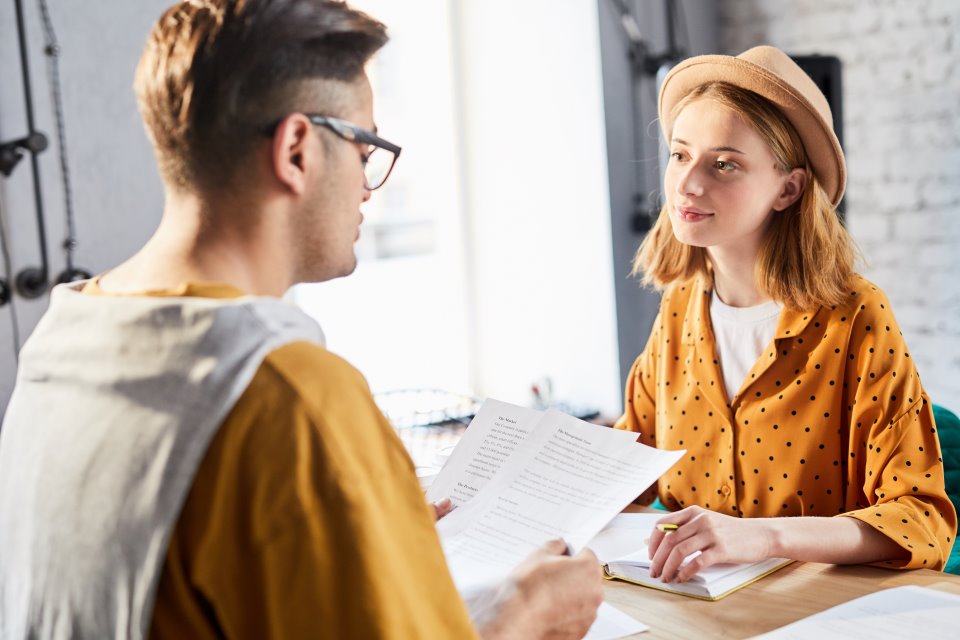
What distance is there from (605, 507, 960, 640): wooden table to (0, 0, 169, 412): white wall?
5.81ft

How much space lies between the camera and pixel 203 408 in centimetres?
66

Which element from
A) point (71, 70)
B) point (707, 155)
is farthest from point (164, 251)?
point (71, 70)

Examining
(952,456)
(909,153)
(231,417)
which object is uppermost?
(909,153)

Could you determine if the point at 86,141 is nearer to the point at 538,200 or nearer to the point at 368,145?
the point at 538,200

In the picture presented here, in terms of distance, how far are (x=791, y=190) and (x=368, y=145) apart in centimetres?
99

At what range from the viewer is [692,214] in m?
1.58

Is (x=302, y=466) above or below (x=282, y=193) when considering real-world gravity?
below

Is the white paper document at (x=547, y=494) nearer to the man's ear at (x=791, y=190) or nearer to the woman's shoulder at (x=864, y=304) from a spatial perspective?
the woman's shoulder at (x=864, y=304)

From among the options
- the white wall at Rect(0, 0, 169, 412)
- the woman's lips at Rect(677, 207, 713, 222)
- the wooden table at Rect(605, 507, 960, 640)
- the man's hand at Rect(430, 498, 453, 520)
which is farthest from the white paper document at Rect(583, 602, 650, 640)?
the white wall at Rect(0, 0, 169, 412)

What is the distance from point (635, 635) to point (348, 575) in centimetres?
52

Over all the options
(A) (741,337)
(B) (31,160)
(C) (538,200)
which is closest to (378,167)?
(A) (741,337)

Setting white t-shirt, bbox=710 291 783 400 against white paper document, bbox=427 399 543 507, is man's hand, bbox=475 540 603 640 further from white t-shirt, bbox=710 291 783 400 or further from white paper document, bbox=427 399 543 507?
white t-shirt, bbox=710 291 783 400

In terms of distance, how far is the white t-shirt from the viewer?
1.60 m

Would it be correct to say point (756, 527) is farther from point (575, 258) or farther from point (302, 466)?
point (575, 258)
